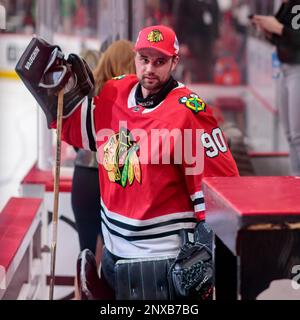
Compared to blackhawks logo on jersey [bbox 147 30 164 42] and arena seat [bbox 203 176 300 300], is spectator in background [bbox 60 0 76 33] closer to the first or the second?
blackhawks logo on jersey [bbox 147 30 164 42]

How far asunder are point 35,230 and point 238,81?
531cm

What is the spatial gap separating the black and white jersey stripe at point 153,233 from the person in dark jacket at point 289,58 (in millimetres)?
1753

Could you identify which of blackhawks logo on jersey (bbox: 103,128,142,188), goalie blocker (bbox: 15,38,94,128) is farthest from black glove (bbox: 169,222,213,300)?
goalie blocker (bbox: 15,38,94,128)

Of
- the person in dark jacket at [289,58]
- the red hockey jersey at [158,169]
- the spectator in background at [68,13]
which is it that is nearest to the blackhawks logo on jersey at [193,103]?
the red hockey jersey at [158,169]

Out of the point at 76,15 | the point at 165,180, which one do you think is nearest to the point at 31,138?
the point at 76,15

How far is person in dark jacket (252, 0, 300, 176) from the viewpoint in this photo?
3.89m

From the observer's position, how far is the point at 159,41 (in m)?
2.42

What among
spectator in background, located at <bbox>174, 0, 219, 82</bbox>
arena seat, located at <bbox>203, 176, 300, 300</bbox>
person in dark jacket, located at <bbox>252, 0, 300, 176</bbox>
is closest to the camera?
arena seat, located at <bbox>203, 176, 300, 300</bbox>

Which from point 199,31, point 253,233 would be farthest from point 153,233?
point 199,31

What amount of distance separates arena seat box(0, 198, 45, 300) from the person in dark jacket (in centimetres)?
135

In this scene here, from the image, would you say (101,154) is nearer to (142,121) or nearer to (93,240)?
(142,121)

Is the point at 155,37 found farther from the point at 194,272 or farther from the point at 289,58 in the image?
the point at 289,58

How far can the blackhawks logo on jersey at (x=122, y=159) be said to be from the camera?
2332 millimetres

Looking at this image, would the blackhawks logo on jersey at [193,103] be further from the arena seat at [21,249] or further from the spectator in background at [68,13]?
the spectator in background at [68,13]
